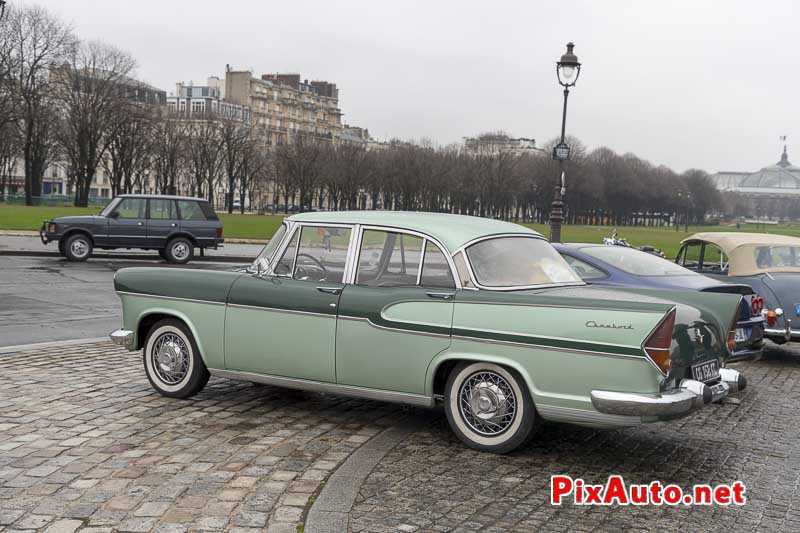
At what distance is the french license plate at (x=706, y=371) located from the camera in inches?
238

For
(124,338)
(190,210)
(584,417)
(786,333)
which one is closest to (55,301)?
(124,338)

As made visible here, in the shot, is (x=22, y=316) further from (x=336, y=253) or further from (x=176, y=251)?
(x=176, y=251)

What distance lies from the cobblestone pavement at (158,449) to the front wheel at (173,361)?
0.13 m

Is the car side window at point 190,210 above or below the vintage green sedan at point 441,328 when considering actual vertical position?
above

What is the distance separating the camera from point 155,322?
7891mm

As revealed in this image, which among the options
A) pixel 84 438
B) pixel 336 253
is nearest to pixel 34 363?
pixel 84 438

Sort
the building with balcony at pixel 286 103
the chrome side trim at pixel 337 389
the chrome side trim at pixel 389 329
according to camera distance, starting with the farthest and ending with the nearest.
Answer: the building with balcony at pixel 286 103 → the chrome side trim at pixel 337 389 → the chrome side trim at pixel 389 329

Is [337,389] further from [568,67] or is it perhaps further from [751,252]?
[568,67]

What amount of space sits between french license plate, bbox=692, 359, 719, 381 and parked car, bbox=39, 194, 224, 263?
20760mm

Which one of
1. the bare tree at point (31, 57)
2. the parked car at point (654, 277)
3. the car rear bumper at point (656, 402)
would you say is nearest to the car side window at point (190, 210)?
the parked car at point (654, 277)

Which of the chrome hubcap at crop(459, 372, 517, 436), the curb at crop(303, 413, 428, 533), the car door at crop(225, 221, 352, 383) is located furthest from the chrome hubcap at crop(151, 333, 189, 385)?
the chrome hubcap at crop(459, 372, 517, 436)

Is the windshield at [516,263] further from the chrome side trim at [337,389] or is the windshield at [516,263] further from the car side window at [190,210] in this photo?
the car side window at [190,210]

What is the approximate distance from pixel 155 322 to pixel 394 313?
101 inches

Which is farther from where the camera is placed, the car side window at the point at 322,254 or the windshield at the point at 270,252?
the windshield at the point at 270,252
